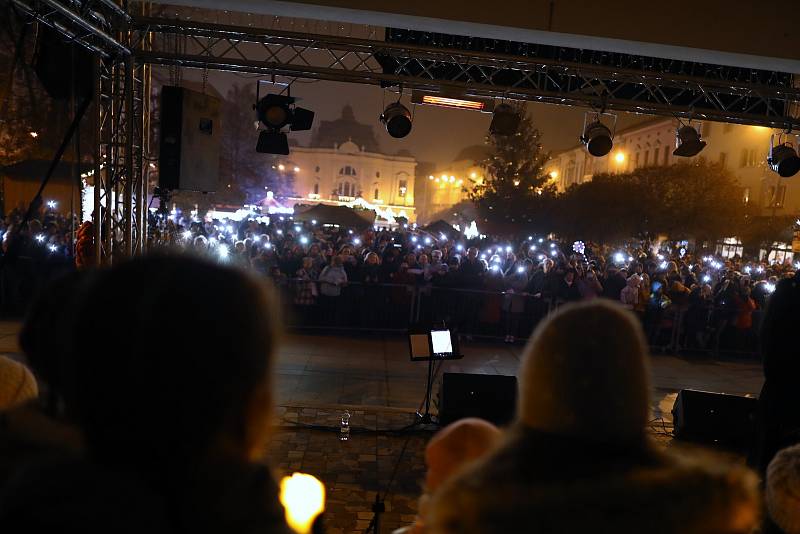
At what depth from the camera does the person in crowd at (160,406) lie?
0.94 m

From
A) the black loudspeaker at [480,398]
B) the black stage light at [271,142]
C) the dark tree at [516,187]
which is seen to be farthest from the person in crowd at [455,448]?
the dark tree at [516,187]

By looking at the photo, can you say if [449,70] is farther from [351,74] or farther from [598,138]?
[598,138]

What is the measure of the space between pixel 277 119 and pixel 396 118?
1.89 meters

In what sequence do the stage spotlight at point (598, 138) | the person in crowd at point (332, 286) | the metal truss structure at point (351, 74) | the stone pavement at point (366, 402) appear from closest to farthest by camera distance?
1. the stone pavement at point (366, 402)
2. the metal truss structure at point (351, 74)
3. the stage spotlight at point (598, 138)
4. the person in crowd at point (332, 286)

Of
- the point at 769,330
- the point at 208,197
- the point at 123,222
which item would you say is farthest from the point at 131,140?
the point at 208,197

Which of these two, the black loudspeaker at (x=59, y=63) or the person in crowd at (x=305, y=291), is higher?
the black loudspeaker at (x=59, y=63)

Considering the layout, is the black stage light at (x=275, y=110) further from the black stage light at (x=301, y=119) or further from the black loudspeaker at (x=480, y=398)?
the black loudspeaker at (x=480, y=398)

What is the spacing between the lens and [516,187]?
4497 cm

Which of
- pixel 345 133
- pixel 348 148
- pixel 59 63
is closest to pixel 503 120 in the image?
pixel 59 63

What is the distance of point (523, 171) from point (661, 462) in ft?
166

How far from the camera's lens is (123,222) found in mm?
8266

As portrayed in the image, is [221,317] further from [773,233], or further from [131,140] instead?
[773,233]

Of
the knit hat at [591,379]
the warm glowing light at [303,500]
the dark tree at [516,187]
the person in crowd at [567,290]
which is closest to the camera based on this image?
the knit hat at [591,379]

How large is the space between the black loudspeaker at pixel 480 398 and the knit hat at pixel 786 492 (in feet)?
15.0
